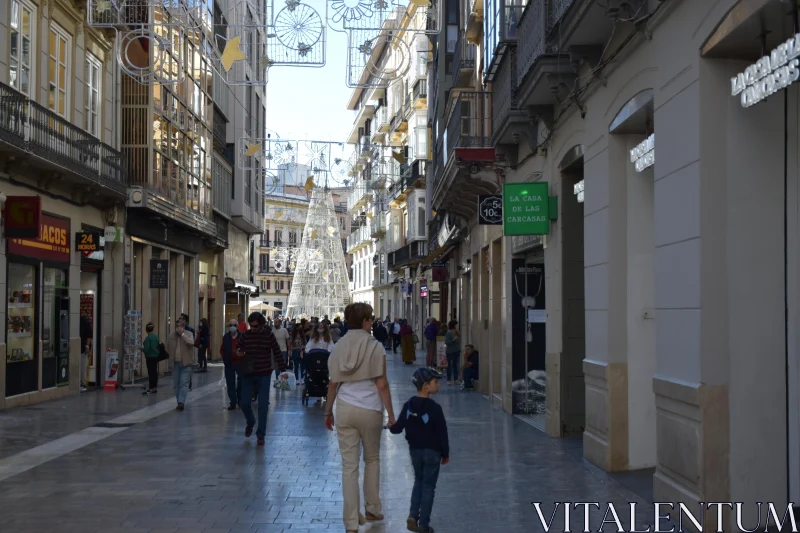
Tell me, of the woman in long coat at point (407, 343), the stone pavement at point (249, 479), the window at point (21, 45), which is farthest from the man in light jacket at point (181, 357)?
the woman in long coat at point (407, 343)

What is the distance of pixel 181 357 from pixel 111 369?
6068 mm

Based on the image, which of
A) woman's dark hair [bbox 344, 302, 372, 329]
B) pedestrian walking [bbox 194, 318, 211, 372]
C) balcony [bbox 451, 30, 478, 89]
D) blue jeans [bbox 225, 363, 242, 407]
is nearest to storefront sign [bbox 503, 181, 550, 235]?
blue jeans [bbox 225, 363, 242, 407]

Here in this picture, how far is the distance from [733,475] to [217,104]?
33486 millimetres

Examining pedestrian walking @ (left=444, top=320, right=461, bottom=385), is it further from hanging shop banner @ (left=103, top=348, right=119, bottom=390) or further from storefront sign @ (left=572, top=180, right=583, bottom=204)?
storefront sign @ (left=572, top=180, right=583, bottom=204)

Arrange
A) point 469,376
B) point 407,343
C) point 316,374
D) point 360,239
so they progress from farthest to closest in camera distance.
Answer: point 360,239 < point 407,343 < point 469,376 < point 316,374

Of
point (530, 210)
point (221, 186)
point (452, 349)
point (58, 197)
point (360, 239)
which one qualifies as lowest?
point (452, 349)

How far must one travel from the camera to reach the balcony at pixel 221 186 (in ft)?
126

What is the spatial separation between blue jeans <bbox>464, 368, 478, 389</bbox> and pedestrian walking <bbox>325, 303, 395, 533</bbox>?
16477 millimetres

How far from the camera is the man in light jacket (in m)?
18.4

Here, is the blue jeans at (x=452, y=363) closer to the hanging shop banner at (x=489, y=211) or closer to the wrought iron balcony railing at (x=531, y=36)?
the hanging shop banner at (x=489, y=211)

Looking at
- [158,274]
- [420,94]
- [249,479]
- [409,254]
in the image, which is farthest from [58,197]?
[409,254]

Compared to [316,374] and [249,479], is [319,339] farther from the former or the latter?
[249,479]

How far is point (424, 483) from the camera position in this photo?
7.88m

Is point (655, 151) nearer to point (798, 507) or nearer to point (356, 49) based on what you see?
point (798, 507)
